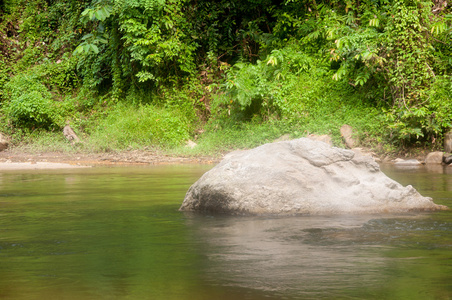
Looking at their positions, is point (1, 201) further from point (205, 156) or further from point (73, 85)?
point (73, 85)

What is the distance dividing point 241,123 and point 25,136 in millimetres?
6493

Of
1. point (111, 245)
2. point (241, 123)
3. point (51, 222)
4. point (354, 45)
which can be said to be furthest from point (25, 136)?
point (111, 245)

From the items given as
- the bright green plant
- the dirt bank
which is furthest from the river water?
the bright green plant

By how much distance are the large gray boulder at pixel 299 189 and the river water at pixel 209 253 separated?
249mm

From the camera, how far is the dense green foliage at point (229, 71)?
1437cm

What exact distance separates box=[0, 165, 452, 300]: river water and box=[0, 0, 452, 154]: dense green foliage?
24.5 ft

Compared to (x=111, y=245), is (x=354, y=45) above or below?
above

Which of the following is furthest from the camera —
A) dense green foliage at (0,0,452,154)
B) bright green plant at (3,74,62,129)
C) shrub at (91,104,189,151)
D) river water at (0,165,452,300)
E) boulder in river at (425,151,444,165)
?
bright green plant at (3,74,62,129)

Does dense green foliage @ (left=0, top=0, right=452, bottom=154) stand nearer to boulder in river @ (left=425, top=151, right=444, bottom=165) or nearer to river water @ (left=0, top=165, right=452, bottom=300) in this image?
boulder in river @ (left=425, top=151, right=444, bottom=165)

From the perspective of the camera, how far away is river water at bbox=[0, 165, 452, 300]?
11.1 feet

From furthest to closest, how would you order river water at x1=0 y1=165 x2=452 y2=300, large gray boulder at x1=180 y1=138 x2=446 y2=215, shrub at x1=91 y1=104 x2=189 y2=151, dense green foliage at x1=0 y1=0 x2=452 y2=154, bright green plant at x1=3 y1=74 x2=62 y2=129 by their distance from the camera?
bright green plant at x1=3 y1=74 x2=62 y2=129 → shrub at x1=91 y1=104 x2=189 y2=151 → dense green foliage at x1=0 y1=0 x2=452 y2=154 → large gray boulder at x1=180 y1=138 x2=446 y2=215 → river water at x1=0 y1=165 x2=452 y2=300

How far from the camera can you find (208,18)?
731 inches

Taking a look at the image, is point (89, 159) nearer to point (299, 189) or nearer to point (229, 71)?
point (229, 71)

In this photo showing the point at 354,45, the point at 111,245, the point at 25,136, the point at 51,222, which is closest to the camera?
the point at 111,245
